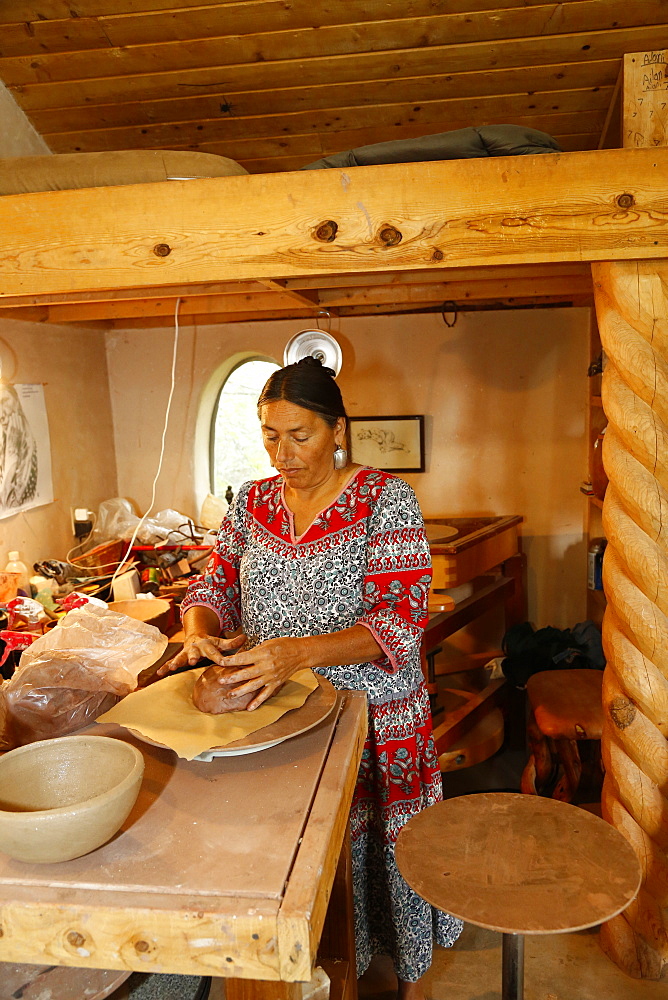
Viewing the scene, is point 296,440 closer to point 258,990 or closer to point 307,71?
point 258,990

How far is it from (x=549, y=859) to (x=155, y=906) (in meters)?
0.93

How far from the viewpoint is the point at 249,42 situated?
121 inches

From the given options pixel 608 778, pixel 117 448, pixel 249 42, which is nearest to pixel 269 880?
pixel 608 778

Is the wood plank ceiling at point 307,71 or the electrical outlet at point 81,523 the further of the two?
the electrical outlet at point 81,523

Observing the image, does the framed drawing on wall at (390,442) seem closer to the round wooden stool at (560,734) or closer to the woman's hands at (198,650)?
the round wooden stool at (560,734)

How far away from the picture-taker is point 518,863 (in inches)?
63.6

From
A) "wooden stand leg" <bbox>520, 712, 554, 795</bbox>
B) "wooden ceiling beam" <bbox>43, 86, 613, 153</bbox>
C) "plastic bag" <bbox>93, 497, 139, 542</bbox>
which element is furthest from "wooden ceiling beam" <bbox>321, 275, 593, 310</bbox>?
"wooden stand leg" <bbox>520, 712, 554, 795</bbox>

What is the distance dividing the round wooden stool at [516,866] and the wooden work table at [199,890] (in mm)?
413

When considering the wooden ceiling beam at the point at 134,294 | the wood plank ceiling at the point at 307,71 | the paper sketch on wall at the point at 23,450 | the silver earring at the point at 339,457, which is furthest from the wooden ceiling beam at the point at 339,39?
the silver earring at the point at 339,457

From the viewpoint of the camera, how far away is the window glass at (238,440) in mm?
5285

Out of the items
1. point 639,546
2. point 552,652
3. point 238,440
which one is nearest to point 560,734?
point 552,652

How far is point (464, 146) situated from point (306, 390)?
881mm

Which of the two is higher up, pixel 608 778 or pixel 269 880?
pixel 269 880

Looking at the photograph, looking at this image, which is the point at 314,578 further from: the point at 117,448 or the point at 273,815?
the point at 117,448
